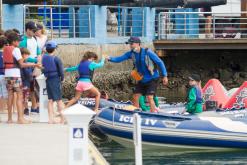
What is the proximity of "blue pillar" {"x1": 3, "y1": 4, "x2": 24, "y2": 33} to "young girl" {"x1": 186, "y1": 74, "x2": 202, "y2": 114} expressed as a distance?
35.0ft

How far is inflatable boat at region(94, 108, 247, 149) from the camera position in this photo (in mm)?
17594

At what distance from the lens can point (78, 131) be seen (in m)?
11.0

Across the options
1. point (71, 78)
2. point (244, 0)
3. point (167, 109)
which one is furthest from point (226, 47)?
point (167, 109)

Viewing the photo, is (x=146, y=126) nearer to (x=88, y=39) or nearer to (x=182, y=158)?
(x=182, y=158)

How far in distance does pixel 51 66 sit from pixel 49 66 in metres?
0.04

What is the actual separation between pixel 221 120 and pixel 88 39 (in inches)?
566

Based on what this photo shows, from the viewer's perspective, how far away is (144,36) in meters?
34.7

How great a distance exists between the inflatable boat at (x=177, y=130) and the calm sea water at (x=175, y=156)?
0.55 feet

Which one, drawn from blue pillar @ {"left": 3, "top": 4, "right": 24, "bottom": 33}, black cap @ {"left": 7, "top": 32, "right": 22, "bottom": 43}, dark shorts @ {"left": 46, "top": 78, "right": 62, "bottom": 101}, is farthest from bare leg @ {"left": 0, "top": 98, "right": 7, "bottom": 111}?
blue pillar @ {"left": 3, "top": 4, "right": 24, "bottom": 33}

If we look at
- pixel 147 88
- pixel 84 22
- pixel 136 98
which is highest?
pixel 84 22

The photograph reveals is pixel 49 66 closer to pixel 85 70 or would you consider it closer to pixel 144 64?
pixel 85 70

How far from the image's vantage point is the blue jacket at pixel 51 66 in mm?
16922

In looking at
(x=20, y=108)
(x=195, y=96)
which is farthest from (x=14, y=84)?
(x=195, y=96)

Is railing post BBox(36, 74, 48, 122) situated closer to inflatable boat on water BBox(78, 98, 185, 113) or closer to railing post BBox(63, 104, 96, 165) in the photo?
inflatable boat on water BBox(78, 98, 185, 113)
